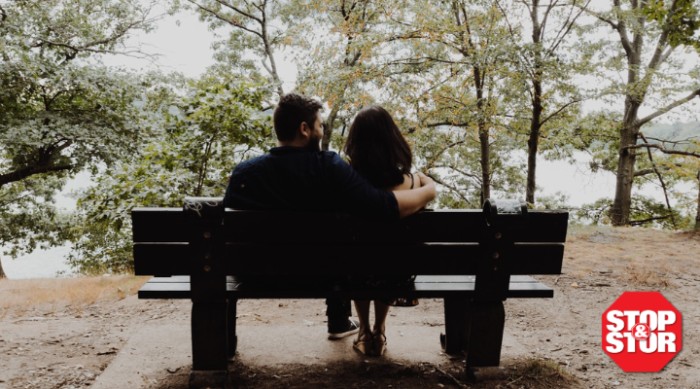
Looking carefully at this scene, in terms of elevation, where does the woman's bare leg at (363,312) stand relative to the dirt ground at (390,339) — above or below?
above

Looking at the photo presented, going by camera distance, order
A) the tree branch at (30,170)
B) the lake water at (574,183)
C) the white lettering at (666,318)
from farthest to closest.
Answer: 1. the lake water at (574,183)
2. the tree branch at (30,170)
3. the white lettering at (666,318)

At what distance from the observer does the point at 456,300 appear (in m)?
2.99

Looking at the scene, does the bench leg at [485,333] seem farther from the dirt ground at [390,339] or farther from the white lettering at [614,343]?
the white lettering at [614,343]

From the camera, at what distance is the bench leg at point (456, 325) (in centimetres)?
298

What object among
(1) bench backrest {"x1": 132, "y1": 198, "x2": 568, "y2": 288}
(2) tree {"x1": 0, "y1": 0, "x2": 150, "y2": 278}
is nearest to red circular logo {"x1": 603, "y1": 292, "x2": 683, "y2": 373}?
(1) bench backrest {"x1": 132, "y1": 198, "x2": 568, "y2": 288}

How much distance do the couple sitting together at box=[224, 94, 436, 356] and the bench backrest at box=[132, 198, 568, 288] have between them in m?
0.08

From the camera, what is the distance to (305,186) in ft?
7.67

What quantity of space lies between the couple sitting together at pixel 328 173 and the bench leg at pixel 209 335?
51 centimetres

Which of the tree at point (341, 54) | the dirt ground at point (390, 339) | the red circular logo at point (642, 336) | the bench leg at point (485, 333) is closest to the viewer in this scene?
the bench leg at point (485, 333)

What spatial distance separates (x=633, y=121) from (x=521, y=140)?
391 cm

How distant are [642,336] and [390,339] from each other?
163cm

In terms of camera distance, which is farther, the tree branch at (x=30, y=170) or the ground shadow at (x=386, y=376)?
the tree branch at (x=30, y=170)

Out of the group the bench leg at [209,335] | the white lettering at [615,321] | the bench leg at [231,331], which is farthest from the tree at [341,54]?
the bench leg at [209,335]

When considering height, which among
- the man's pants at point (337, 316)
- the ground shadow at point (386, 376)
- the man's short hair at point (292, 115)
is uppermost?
the man's short hair at point (292, 115)
